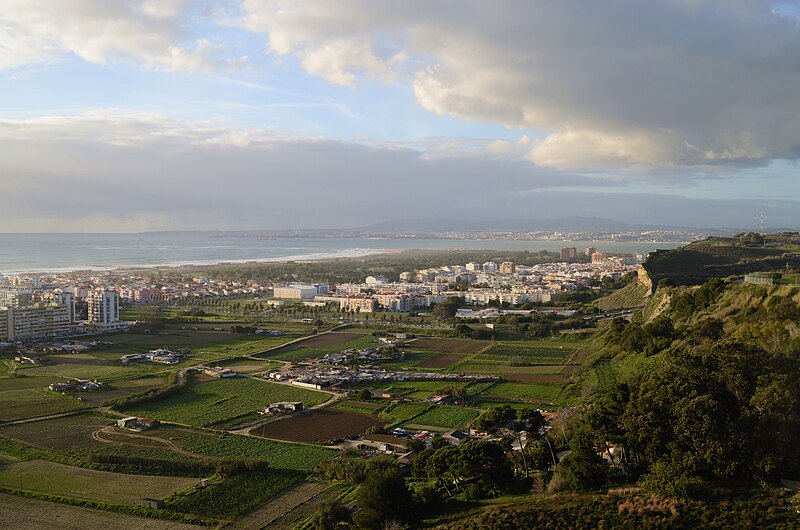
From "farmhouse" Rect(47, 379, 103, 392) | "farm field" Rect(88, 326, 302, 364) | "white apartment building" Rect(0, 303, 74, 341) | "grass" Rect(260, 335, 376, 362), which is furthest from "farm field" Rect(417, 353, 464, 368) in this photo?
"white apartment building" Rect(0, 303, 74, 341)

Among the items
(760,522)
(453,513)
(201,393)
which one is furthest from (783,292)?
(201,393)

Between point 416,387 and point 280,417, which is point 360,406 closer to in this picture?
point 280,417

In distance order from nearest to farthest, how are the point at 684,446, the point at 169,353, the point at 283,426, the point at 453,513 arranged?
the point at 684,446 < the point at 453,513 < the point at 283,426 < the point at 169,353

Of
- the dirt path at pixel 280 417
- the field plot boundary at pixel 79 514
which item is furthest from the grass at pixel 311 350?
the field plot boundary at pixel 79 514

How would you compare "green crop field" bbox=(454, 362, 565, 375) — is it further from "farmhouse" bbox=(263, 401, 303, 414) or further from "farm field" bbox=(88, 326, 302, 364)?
"farm field" bbox=(88, 326, 302, 364)

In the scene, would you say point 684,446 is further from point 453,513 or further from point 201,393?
point 201,393

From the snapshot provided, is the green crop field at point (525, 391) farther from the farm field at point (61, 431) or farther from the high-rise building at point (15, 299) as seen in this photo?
the high-rise building at point (15, 299)
